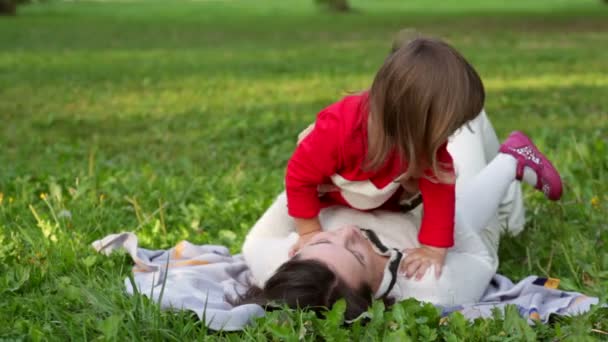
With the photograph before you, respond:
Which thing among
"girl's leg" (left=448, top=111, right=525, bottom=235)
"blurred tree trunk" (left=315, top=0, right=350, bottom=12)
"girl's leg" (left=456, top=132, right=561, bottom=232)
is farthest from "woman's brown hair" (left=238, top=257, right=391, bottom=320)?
"blurred tree trunk" (left=315, top=0, right=350, bottom=12)

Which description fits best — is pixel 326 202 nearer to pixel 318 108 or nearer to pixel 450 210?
pixel 450 210

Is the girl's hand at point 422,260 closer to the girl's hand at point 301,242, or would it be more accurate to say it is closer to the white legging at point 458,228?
the white legging at point 458,228

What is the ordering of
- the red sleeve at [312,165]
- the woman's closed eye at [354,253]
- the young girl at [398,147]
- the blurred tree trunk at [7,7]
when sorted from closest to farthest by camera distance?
the young girl at [398,147]
the woman's closed eye at [354,253]
the red sleeve at [312,165]
the blurred tree trunk at [7,7]

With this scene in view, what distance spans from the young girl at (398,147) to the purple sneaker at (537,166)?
2.71 ft

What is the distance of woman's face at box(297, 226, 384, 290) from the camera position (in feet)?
10.6

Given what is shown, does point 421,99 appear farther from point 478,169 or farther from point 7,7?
point 7,7

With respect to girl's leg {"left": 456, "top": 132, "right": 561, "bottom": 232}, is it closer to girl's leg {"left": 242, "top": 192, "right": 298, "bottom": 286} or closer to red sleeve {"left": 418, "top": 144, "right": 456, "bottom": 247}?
red sleeve {"left": 418, "top": 144, "right": 456, "bottom": 247}

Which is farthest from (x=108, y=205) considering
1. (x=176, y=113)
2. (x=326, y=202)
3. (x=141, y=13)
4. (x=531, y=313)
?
(x=141, y=13)

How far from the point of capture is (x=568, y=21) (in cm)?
2227

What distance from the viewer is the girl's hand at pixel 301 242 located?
3.63m

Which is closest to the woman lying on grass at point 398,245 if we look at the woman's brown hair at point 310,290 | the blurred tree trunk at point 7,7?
the woman's brown hair at point 310,290

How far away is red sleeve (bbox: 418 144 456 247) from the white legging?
0.13 metres

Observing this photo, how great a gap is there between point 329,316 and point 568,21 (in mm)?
20553

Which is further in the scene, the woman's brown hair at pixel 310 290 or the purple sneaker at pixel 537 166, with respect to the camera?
the purple sneaker at pixel 537 166
